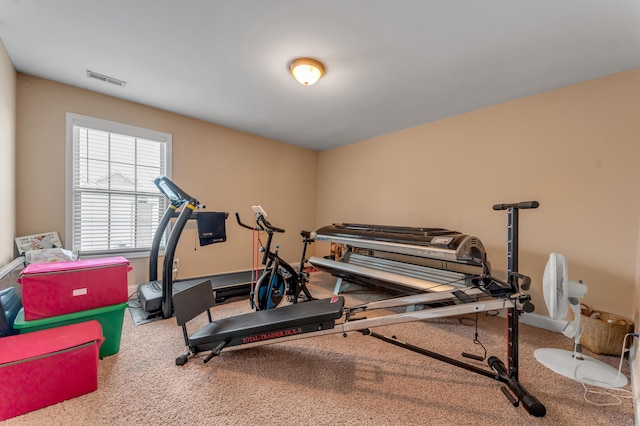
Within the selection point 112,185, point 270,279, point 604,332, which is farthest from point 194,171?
point 604,332

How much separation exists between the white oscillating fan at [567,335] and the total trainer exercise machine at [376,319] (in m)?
0.19

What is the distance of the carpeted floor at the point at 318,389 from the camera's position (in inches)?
55.5

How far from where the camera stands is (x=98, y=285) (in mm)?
1941

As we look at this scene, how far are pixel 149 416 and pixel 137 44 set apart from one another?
2.71 meters

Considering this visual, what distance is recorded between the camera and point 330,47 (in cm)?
208

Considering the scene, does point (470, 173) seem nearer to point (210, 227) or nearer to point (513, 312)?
point (513, 312)

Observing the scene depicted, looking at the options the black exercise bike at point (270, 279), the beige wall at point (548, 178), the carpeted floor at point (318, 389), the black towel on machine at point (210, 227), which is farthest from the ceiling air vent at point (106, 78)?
the beige wall at point (548, 178)

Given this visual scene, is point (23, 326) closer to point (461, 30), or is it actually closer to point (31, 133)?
point (31, 133)

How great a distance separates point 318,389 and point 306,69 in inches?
101

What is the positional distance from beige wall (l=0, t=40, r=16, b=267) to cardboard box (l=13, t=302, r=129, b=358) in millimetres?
958

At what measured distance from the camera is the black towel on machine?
10.6 ft

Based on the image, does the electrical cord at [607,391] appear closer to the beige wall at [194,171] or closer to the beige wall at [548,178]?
the beige wall at [548,178]

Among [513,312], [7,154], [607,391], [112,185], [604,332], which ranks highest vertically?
[7,154]

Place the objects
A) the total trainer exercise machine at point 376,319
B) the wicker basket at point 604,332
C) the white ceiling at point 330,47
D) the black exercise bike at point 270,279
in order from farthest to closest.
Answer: the black exercise bike at point 270,279 < the wicker basket at point 604,332 < the white ceiling at point 330,47 < the total trainer exercise machine at point 376,319
